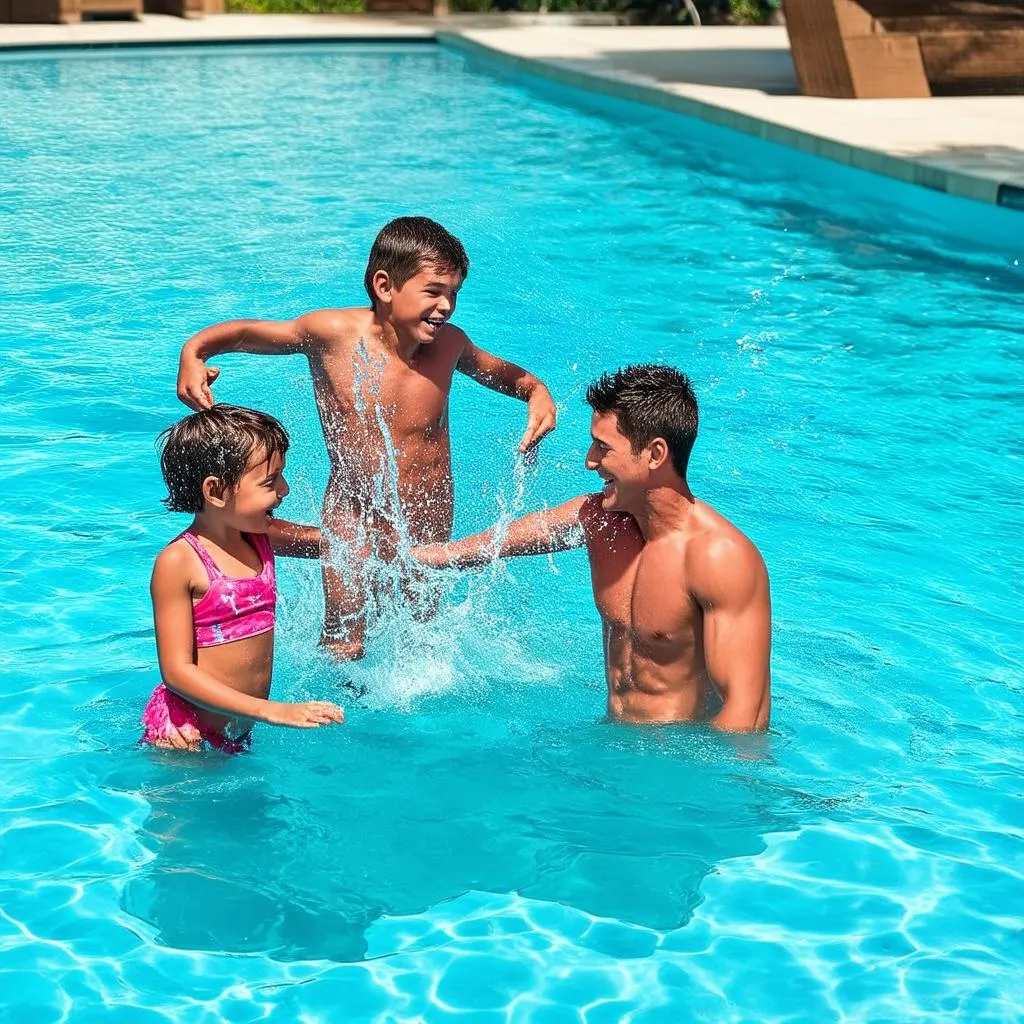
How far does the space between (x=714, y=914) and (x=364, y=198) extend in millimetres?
8472

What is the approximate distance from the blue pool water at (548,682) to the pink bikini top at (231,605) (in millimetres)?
391

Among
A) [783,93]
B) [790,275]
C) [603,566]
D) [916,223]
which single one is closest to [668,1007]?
[603,566]

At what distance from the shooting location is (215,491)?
3.78m

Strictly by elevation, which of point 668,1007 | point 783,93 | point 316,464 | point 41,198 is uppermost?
point 783,93

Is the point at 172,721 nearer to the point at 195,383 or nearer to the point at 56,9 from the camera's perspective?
the point at 195,383

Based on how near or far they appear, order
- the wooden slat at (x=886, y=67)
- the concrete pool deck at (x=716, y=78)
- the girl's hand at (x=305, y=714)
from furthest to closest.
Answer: the wooden slat at (x=886, y=67), the concrete pool deck at (x=716, y=78), the girl's hand at (x=305, y=714)

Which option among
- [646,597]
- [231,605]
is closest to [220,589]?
[231,605]

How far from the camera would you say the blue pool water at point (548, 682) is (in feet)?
11.7

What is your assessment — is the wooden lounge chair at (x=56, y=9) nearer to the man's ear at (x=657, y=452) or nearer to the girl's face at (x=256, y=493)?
the girl's face at (x=256, y=493)

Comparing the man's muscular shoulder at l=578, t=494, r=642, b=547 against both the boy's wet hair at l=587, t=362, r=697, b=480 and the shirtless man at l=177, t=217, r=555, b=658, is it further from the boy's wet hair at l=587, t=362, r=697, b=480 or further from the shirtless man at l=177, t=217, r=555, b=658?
the shirtless man at l=177, t=217, r=555, b=658

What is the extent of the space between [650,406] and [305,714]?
110 centimetres

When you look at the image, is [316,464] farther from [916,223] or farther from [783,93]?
[783,93]

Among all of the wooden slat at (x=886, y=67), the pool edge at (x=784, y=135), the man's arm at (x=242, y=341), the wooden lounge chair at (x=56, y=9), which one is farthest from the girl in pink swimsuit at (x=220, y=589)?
the wooden lounge chair at (x=56, y=9)

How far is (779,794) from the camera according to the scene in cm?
417
